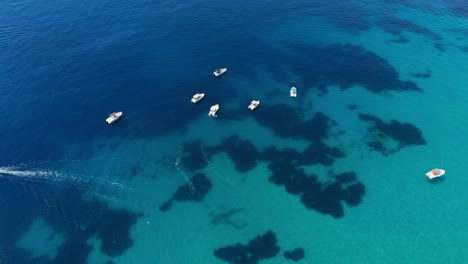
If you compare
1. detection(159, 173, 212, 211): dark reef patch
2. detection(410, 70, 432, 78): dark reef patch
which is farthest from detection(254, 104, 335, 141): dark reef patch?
detection(410, 70, 432, 78): dark reef patch

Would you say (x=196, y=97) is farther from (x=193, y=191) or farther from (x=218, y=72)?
(x=193, y=191)

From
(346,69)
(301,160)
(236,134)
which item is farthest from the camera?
(346,69)

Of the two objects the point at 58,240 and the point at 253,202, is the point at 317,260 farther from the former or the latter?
the point at 58,240

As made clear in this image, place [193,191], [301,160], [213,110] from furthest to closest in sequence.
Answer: [213,110]
[301,160]
[193,191]

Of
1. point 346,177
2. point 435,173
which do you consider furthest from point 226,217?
point 435,173

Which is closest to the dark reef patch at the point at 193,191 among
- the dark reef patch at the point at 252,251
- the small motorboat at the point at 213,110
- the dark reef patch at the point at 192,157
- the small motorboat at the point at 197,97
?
the dark reef patch at the point at 192,157

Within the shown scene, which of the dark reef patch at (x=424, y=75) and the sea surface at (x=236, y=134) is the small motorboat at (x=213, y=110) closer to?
the sea surface at (x=236, y=134)
